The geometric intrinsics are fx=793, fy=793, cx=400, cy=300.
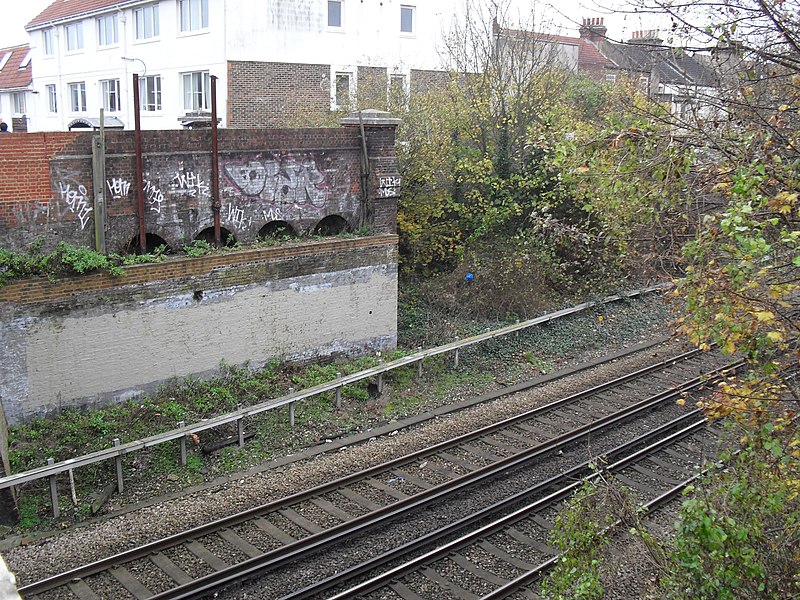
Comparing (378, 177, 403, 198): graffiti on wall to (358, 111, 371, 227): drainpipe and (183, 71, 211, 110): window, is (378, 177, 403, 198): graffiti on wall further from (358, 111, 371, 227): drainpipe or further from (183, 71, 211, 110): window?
(183, 71, 211, 110): window

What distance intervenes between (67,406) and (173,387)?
6.13ft

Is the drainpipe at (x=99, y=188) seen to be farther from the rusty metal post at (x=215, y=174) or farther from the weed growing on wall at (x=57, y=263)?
the rusty metal post at (x=215, y=174)

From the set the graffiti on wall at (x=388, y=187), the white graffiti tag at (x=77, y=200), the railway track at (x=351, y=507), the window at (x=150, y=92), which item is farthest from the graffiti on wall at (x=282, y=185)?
the window at (x=150, y=92)

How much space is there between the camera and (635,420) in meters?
14.3

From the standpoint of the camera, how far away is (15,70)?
45.8m

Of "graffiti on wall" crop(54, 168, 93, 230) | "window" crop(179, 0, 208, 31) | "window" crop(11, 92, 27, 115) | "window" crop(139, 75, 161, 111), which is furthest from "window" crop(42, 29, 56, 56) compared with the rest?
"graffiti on wall" crop(54, 168, 93, 230)

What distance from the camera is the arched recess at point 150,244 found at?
45.5 feet

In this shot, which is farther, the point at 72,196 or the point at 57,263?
the point at 72,196

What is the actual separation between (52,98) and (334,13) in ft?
58.6

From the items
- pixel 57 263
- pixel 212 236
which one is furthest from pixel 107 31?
pixel 57 263

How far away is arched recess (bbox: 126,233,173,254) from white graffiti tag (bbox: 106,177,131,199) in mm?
789

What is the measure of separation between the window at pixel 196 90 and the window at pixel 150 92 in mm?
1973

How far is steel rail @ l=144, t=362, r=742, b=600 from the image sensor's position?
29.4 ft

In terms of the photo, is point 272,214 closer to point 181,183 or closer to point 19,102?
point 181,183
